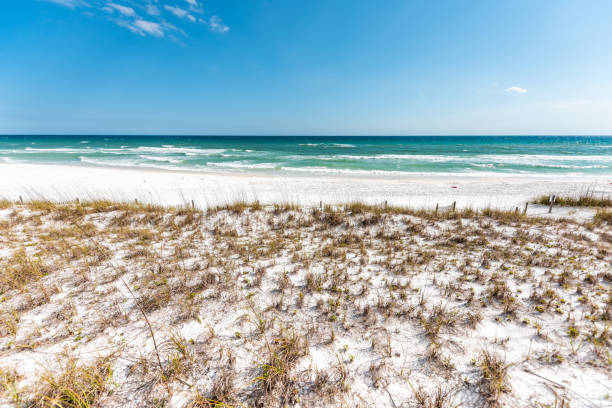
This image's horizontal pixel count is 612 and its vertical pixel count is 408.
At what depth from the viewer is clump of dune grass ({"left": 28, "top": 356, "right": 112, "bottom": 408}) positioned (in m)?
2.26

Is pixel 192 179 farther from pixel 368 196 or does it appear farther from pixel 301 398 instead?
pixel 301 398

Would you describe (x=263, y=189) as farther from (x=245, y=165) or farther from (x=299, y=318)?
(x=245, y=165)

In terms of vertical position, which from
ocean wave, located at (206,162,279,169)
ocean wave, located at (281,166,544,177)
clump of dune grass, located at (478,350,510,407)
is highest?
ocean wave, located at (206,162,279,169)

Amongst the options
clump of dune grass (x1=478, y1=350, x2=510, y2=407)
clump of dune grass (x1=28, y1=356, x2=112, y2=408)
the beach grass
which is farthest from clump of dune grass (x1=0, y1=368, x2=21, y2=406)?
clump of dune grass (x1=478, y1=350, x2=510, y2=407)

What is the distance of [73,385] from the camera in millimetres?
2375

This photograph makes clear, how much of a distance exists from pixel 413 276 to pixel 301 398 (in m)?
3.18

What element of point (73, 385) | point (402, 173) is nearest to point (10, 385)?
point (73, 385)

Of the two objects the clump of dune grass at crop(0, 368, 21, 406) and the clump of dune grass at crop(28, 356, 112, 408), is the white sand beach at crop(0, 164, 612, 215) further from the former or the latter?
the clump of dune grass at crop(0, 368, 21, 406)

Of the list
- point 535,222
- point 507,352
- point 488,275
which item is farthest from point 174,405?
point 535,222

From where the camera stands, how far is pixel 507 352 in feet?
9.78

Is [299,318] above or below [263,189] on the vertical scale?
below

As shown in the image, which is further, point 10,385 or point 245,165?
point 245,165

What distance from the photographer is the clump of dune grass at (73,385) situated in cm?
226

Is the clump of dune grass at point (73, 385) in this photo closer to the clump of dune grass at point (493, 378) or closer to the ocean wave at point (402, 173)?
the clump of dune grass at point (493, 378)
